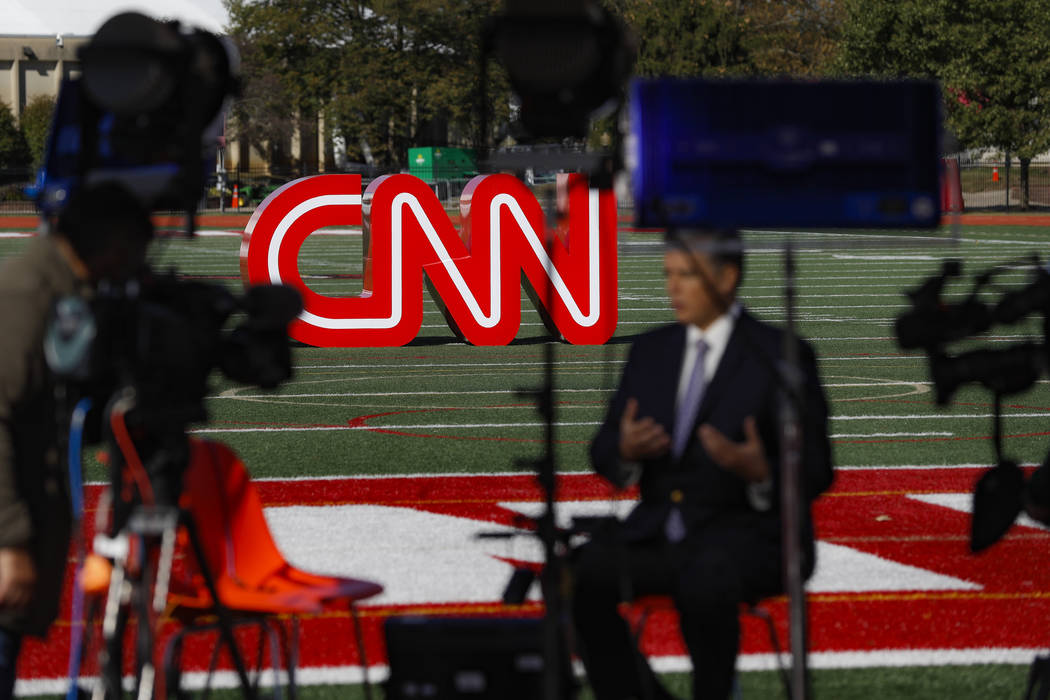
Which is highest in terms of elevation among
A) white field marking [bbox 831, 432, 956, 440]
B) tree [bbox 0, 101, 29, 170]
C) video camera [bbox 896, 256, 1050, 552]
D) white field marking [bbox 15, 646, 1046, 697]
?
tree [bbox 0, 101, 29, 170]

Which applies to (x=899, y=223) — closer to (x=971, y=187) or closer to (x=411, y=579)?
(x=411, y=579)

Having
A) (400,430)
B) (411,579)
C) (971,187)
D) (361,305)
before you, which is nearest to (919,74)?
(971,187)

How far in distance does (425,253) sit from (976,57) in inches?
1810

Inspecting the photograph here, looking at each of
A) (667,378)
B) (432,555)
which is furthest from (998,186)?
(667,378)

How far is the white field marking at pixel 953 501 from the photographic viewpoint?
9.52 meters

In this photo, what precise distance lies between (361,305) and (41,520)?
13.8 metres

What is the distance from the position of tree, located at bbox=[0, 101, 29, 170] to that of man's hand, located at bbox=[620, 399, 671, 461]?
3268 inches

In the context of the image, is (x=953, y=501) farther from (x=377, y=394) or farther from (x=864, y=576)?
(x=377, y=394)

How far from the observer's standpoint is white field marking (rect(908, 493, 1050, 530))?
9.52 metres

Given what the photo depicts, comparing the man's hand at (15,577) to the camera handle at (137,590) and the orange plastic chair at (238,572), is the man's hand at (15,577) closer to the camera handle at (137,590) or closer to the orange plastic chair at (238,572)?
the camera handle at (137,590)

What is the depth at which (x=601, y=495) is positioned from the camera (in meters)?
9.88

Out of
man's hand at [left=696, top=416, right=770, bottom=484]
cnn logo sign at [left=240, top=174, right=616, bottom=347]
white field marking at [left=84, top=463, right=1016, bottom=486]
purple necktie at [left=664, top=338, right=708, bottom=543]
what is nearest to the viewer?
man's hand at [left=696, top=416, right=770, bottom=484]

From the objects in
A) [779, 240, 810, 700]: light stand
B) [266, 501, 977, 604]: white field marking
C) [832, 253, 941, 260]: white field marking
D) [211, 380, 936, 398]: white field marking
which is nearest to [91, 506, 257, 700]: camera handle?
[779, 240, 810, 700]: light stand

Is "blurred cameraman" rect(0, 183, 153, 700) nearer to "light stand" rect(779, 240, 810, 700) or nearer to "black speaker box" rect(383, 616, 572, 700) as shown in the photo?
"black speaker box" rect(383, 616, 572, 700)
